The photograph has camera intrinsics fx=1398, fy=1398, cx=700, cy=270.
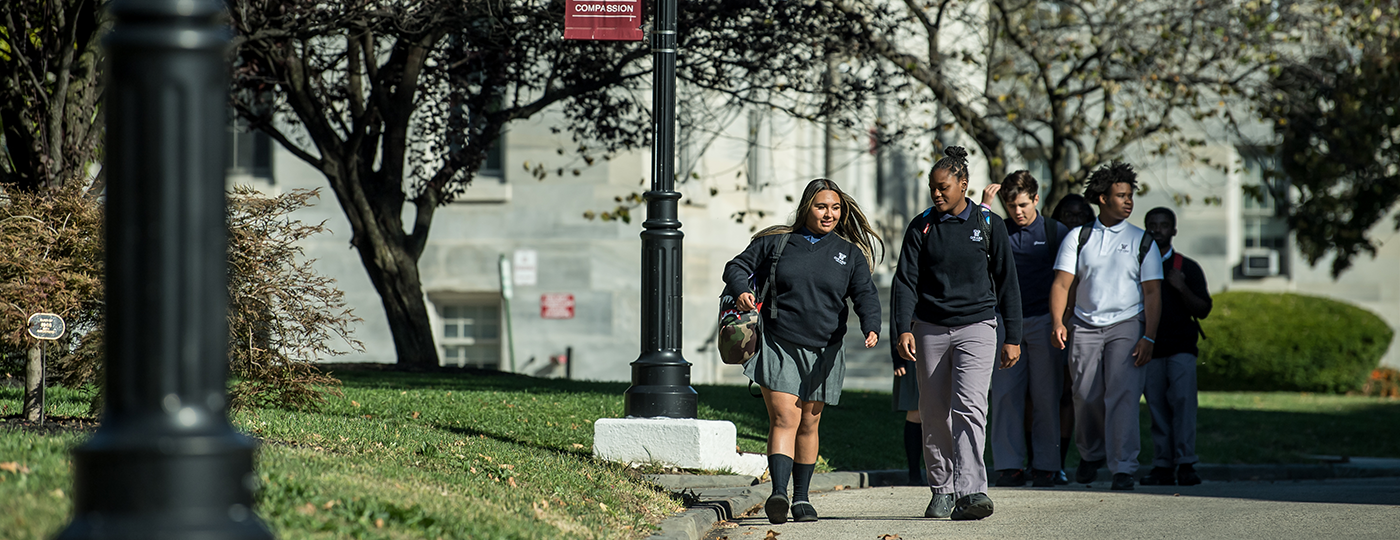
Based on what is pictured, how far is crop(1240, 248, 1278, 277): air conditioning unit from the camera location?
29094mm

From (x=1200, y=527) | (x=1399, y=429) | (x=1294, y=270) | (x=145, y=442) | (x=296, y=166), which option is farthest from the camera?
(x=1294, y=270)

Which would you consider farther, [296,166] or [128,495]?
[296,166]

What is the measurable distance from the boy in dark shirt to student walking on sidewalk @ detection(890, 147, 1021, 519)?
2691mm

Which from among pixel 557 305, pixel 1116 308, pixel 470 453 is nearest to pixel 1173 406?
pixel 1116 308

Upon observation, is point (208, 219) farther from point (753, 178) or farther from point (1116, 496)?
point (753, 178)

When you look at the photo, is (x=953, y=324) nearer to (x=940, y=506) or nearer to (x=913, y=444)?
(x=940, y=506)

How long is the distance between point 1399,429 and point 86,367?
44.2 ft

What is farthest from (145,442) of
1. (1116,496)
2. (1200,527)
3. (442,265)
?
(442,265)

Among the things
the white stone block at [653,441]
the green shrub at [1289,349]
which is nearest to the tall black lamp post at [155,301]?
the white stone block at [653,441]

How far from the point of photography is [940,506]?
7426 mm

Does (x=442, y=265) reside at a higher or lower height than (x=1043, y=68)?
lower

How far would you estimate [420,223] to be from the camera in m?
16.0

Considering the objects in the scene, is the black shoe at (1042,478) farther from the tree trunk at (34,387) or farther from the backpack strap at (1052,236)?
the tree trunk at (34,387)

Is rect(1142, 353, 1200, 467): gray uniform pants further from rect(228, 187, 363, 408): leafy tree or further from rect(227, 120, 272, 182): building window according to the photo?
rect(227, 120, 272, 182): building window
